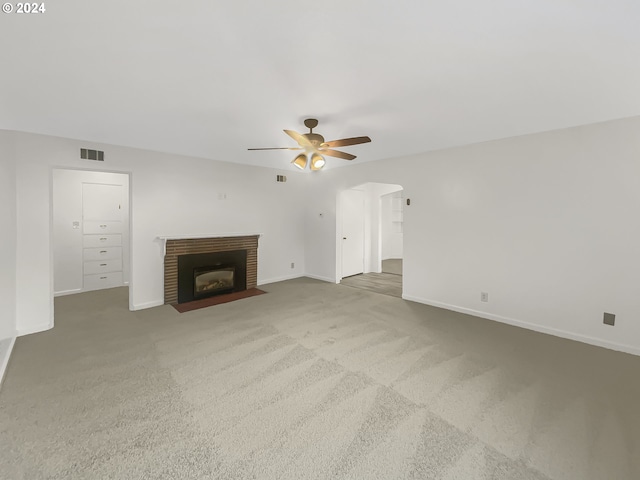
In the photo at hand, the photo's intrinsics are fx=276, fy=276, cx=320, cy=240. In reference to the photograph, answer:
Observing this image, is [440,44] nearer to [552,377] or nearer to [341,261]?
[552,377]

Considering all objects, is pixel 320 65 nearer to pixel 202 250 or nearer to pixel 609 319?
pixel 202 250

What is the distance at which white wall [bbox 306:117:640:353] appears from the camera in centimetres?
297

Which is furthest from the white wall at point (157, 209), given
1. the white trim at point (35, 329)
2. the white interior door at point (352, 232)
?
the white interior door at point (352, 232)

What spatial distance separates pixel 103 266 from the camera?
5.53 metres

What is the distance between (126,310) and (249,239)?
2.30 metres

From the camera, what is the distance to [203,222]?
496cm

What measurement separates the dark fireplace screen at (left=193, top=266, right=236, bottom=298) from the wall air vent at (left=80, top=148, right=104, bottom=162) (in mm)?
2104

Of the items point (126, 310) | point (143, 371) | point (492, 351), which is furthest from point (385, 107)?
point (126, 310)

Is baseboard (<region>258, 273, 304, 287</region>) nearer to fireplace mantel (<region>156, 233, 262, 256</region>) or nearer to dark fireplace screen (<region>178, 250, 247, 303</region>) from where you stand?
dark fireplace screen (<region>178, 250, 247, 303</region>)

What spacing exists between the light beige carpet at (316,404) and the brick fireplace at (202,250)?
1.08 meters

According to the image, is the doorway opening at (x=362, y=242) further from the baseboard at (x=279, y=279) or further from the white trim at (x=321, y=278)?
the baseboard at (x=279, y=279)

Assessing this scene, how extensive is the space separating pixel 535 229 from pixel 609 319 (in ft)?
3.94

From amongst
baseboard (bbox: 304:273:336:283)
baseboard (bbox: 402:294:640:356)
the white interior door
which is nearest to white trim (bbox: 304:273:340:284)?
baseboard (bbox: 304:273:336:283)

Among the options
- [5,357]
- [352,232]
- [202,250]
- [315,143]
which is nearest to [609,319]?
[315,143]
